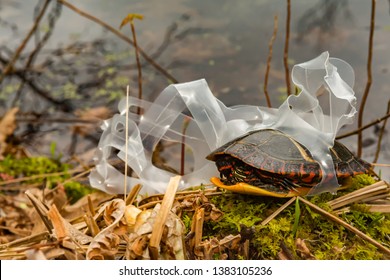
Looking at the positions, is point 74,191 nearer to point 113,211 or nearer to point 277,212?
point 113,211

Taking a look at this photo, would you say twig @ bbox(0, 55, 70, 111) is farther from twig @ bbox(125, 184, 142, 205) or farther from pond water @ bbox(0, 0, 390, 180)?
twig @ bbox(125, 184, 142, 205)

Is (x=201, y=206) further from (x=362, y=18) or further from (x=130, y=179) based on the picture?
(x=362, y=18)

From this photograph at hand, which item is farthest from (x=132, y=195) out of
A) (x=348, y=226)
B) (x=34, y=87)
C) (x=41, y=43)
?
(x=41, y=43)

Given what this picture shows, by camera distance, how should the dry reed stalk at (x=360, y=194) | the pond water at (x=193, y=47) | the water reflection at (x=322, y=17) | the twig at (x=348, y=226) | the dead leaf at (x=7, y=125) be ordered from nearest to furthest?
1. the twig at (x=348, y=226)
2. the dry reed stalk at (x=360, y=194)
3. the dead leaf at (x=7, y=125)
4. the pond water at (x=193, y=47)
5. the water reflection at (x=322, y=17)

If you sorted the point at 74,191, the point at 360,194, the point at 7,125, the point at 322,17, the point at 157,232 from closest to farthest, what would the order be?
the point at 157,232, the point at 360,194, the point at 74,191, the point at 7,125, the point at 322,17

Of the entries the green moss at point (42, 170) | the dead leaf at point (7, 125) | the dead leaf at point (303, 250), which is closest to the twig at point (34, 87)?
the dead leaf at point (7, 125)

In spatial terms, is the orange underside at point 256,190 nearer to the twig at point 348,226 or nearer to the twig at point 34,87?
the twig at point 348,226
